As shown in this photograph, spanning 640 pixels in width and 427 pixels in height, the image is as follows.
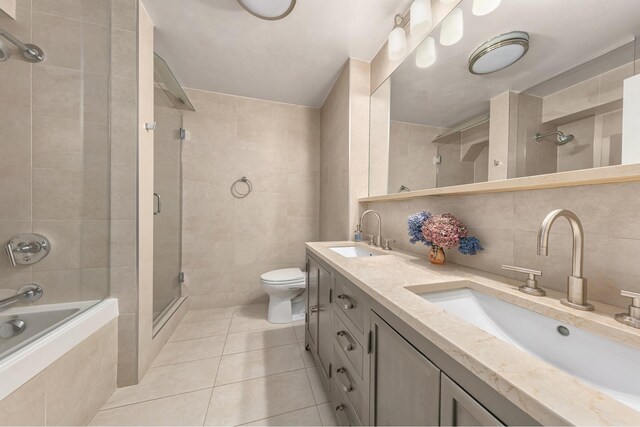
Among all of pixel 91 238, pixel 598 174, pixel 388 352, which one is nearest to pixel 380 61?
pixel 598 174

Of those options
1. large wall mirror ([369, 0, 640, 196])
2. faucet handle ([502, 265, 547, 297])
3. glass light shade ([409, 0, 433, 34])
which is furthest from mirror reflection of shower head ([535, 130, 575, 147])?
glass light shade ([409, 0, 433, 34])

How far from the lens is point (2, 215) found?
1.16m

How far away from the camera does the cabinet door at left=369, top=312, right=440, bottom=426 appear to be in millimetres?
478

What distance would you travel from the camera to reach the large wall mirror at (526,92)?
0.56m

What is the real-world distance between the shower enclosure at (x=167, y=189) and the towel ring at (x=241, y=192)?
0.50 m

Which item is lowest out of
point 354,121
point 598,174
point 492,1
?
point 598,174

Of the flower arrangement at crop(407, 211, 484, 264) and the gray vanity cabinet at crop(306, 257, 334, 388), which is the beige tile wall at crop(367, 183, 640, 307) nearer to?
the flower arrangement at crop(407, 211, 484, 264)

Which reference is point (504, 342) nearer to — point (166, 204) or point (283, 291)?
point (283, 291)

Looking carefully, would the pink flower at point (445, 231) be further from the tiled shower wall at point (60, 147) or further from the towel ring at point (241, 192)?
the towel ring at point (241, 192)

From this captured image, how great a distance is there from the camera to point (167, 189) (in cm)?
188

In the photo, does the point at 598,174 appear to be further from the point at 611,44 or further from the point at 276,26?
the point at 276,26

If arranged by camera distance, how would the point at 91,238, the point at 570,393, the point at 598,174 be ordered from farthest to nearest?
1. the point at 91,238
2. the point at 598,174
3. the point at 570,393

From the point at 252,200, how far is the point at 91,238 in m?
1.30

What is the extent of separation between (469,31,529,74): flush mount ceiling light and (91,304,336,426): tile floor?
1741mm
